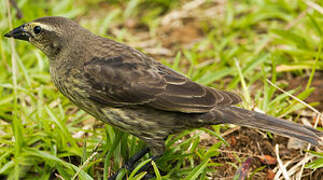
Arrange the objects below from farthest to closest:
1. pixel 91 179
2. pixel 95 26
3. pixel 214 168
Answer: pixel 95 26 < pixel 214 168 < pixel 91 179

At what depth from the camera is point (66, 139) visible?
14.5 ft

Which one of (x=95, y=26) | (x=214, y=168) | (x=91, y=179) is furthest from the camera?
(x=95, y=26)

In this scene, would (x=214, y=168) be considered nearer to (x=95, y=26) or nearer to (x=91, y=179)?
(x=91, y=179)

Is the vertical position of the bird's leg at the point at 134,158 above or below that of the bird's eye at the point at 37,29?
below

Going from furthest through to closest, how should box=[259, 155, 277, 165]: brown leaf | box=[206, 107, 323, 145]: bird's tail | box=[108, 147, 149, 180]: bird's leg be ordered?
1. box=[259, 155, 277, 165]: brown leaf
2. box=[108, 147, 149, 180]: bird's leg
3. box=[206, 107, 323, 145]: bird's tail

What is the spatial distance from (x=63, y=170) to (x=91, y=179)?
33 centimetres

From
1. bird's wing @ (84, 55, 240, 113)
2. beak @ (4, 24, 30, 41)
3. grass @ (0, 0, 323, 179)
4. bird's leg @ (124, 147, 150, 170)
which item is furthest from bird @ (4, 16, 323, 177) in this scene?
beak @ (4, 24, 30, 41)

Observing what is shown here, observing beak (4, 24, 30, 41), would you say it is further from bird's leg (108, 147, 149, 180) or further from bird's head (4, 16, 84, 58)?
bird's leg (108, 147, 149, 180)

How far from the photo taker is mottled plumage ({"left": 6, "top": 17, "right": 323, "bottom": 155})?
3859 mm

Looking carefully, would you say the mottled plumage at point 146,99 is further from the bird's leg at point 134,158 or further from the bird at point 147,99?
the bird's leg at point 134,158

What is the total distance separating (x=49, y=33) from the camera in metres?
4.18

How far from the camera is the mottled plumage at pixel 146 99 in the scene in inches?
152

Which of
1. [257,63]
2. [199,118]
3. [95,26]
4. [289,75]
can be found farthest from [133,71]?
[95,26]

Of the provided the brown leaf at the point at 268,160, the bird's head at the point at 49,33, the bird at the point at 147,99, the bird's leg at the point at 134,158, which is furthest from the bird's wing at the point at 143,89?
the brown leaf at the point at 268,160
